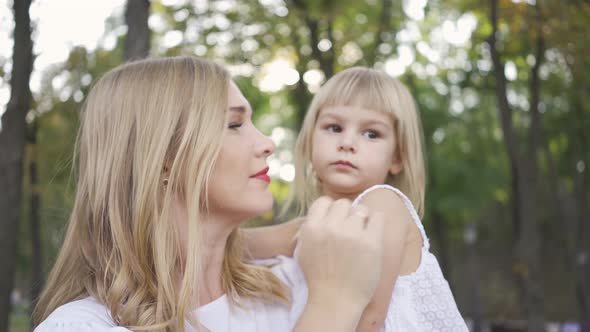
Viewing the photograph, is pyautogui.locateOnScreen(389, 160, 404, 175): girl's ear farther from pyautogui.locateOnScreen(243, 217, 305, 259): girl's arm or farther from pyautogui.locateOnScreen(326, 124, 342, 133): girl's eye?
pyautogui.locateOnScreen(243, 217, 305, 259): girl's arm

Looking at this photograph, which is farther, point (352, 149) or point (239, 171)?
point (352, 149)

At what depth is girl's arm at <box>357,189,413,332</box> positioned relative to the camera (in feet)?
7.80

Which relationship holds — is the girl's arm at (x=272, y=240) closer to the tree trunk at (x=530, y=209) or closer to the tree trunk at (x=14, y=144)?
the tree trunk at (x=14, y=144)

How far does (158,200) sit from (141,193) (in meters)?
0.12

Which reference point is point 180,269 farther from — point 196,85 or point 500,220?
point 500,220

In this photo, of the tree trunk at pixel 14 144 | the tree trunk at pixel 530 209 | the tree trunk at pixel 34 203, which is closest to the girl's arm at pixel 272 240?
the tree trunk at pixel 14 144

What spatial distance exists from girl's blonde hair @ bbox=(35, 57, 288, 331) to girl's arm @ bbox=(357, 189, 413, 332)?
2.18 feet

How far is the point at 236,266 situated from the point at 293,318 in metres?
0.31

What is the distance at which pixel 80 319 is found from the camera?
183 centimetres

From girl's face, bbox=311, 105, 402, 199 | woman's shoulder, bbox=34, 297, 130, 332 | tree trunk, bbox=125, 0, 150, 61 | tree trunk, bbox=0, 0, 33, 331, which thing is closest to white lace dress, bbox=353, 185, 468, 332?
girl's face, bbox=311, 105, 402, 199

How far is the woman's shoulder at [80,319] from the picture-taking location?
1.79 meters

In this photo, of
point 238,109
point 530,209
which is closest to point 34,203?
point 530,209

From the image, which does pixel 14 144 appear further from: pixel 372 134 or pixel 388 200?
pixel 388 200

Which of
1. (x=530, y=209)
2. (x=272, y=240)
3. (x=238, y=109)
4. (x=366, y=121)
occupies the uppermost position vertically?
(x=238, y=109)
